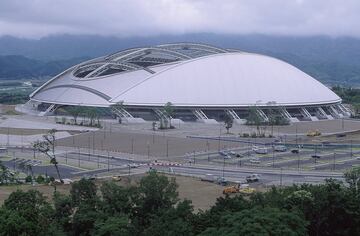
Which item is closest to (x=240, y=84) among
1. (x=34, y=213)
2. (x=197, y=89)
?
(x=197, y=89)

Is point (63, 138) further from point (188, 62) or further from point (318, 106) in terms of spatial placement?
point (318, 106)

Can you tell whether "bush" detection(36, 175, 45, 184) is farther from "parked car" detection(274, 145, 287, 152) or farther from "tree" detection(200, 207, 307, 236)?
"parked car" detection(274, 145, 287, 152)

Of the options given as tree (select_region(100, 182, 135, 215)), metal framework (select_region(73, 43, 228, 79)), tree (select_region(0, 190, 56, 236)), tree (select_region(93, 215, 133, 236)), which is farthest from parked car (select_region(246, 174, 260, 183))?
metal framework (select_region(73, 43, 228, 79))

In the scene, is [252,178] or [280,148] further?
[280,148]

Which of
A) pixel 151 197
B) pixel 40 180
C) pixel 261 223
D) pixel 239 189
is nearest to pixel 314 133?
pixel 239 189

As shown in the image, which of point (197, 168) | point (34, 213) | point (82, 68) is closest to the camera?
point (34, 213)

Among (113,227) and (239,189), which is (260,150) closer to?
(239,189)

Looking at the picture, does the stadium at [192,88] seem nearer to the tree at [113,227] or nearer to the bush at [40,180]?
the bush at [40,180]

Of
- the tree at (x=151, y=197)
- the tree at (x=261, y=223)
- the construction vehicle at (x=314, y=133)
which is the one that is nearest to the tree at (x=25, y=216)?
the tree at (x=151, y=197)
